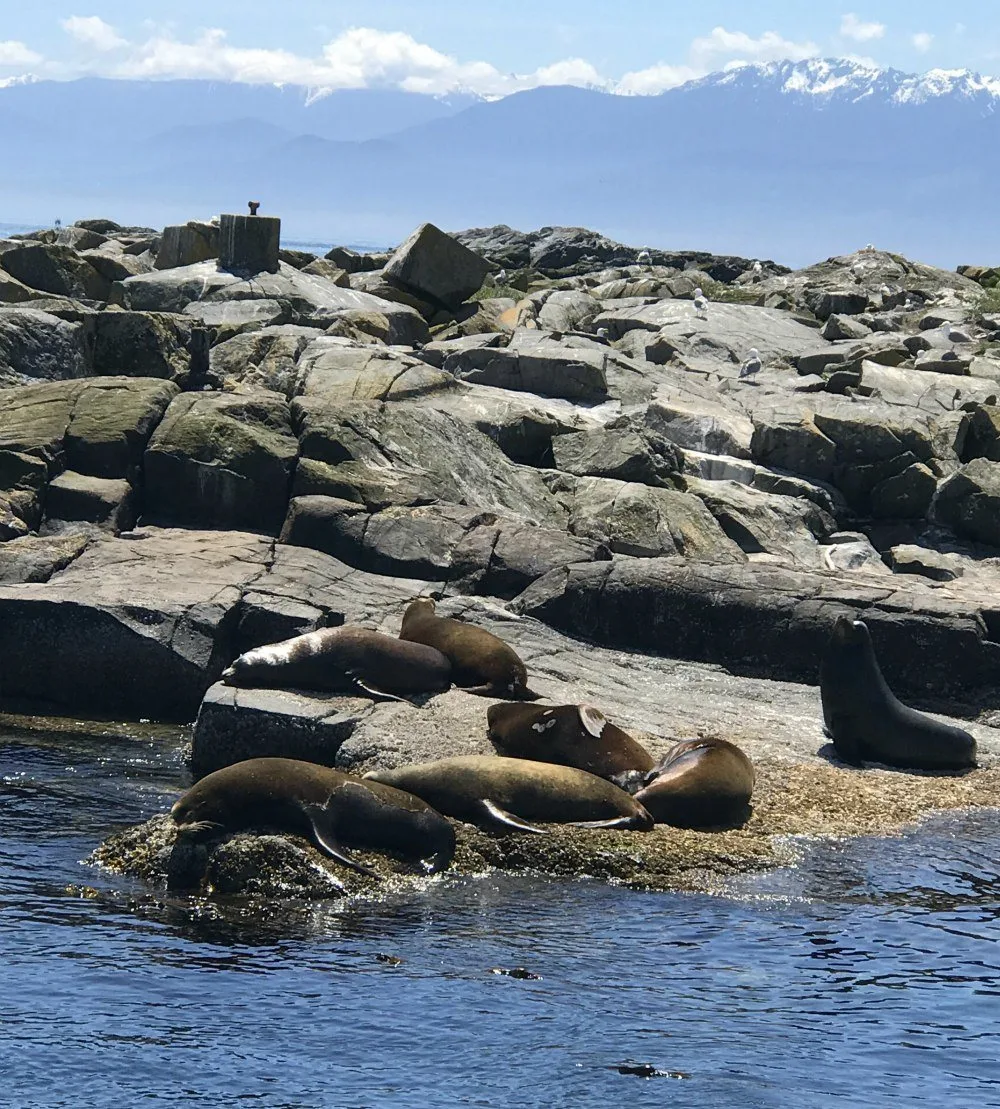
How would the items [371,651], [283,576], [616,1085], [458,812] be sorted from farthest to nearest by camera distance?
[283,576]
[371,651]
[458,812]
[616,1085]

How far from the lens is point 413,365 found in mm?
21953

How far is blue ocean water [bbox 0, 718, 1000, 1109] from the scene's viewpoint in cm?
763

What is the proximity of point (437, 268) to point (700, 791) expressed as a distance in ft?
76.9

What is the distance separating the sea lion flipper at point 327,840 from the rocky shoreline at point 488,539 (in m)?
0.08

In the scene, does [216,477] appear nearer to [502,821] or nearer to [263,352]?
[263,352]

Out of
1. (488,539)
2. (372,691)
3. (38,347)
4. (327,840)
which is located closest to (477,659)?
(372,691)

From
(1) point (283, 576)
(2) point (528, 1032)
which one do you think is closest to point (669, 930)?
(2) point (528, 1032)

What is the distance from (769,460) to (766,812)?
1231 cm

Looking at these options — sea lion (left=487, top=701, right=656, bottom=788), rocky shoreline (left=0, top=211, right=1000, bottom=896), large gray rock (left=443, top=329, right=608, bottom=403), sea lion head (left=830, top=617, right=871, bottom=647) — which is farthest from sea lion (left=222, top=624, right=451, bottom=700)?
large gray rock (left=443, top=329, right=608, bottom=403)

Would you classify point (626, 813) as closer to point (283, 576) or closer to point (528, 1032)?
point (528, 1032)

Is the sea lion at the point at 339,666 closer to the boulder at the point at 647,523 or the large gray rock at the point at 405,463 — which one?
the large gray rock at the point at 405,463

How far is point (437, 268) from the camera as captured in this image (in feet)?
109

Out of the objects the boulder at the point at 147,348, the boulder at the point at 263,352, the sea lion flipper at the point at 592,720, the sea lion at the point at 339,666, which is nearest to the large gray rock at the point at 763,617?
the sea lion at the point at 339,666

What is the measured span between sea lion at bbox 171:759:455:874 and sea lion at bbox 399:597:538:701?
254 centimetres
